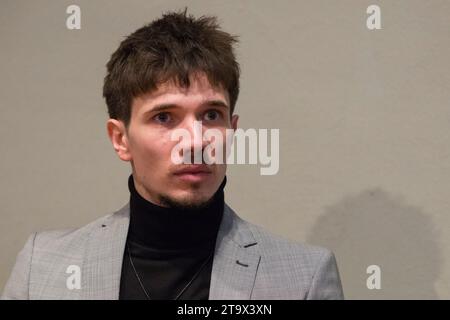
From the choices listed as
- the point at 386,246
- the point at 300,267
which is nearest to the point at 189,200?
the point at 300,267

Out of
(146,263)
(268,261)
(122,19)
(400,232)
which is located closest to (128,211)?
(146,263)

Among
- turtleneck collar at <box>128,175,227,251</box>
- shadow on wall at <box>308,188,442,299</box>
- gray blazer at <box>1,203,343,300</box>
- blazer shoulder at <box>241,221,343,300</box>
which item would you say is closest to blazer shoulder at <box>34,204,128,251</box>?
gray blazer at <box>1,203,343,300</box>

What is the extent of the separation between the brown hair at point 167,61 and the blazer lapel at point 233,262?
0.28m

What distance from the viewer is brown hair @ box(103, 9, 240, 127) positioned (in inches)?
44.7

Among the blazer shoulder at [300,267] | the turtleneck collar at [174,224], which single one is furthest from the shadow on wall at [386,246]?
the turtleneck collar at [174,224]

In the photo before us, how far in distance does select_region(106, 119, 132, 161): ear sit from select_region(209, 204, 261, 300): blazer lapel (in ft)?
0.82

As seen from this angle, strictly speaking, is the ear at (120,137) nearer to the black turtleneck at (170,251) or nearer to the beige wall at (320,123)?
the black turtleneck at (170,251)

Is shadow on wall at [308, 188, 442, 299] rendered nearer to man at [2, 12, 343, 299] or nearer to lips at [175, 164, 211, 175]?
man at [2, 12, 343, 299]

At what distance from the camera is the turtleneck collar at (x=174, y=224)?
115 cm

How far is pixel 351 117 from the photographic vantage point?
58.4 inches

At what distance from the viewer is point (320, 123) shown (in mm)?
1494

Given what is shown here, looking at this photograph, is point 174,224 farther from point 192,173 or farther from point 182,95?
point 182,95

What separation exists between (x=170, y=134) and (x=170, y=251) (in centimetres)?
24

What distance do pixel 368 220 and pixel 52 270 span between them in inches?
31.6
